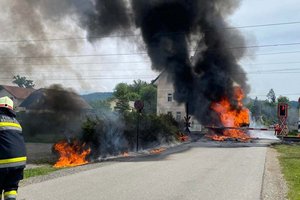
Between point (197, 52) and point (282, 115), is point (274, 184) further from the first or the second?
point (197, 52)

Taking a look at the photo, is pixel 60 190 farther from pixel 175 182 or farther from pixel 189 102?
pixel 189 102

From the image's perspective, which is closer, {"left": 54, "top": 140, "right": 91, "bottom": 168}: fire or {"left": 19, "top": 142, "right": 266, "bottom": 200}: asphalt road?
{"left": 19, "top": 142, "right": 266, "bottom": 200}: asphalt road

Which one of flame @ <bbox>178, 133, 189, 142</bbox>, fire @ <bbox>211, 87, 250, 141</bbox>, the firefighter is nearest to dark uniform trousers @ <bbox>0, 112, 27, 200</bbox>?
the firefighter

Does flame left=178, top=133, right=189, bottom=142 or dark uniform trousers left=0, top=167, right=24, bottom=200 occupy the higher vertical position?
dark uniform trousers left=0, top=167, right=24, bottom=200

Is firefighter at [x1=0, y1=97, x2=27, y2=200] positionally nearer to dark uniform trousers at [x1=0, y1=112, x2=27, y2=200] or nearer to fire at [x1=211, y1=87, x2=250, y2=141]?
dark uniform trousers at [x1=0, y1=112, x2=27, y2=200]

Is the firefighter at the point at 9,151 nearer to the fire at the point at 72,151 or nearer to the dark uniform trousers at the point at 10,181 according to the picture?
the dark uniform trousers at the point at 10,181

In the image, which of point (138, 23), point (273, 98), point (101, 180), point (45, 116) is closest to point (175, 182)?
point (101, 180)

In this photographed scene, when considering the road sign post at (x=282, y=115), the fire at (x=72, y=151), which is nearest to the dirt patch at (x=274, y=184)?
the fire at (x=72, y=151)

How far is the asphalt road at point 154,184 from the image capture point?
8312 mm

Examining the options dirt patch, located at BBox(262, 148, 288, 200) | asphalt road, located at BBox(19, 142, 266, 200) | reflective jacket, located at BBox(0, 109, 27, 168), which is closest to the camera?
reflective jacket, located at BBox(0, 109, 27, 168)

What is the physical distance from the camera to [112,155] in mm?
19000

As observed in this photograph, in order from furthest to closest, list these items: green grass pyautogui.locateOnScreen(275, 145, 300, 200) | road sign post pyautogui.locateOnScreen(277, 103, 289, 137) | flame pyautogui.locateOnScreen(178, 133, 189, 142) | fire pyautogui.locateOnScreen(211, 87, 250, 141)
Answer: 1. fire pyautogui.locateOnScreen(211, 87, 250, 141)
2. flame pyautogui.locateOnScreen(178, 133, 189, 142)
3. road sign post pyautogui.locateOnScreen(277, 103, 289, 137)
4. green grass pyautogui.locateOnScreen(275, 145, 300, 200)

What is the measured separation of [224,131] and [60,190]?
24812 mm

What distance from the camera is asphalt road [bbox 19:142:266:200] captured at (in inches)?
327
